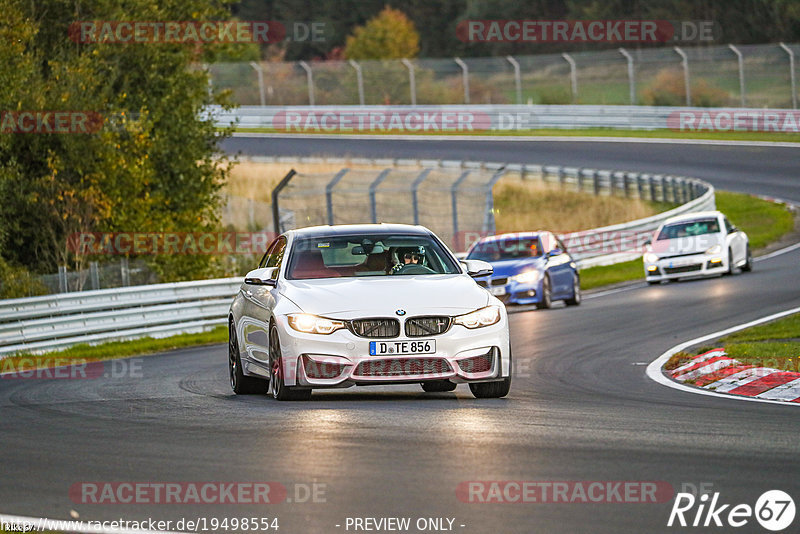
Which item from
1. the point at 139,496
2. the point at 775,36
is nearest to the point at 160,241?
the point at 139,496

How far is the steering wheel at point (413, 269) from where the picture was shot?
12.0 meters

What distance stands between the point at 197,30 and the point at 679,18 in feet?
168

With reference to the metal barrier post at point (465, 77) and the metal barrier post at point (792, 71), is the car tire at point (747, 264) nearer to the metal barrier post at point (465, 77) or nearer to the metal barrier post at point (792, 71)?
the metal barrier post at point (792, 71)

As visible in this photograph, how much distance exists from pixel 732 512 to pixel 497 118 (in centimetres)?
5056

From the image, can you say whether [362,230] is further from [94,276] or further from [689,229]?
[689,229]

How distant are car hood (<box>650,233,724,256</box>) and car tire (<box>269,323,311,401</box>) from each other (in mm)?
16720

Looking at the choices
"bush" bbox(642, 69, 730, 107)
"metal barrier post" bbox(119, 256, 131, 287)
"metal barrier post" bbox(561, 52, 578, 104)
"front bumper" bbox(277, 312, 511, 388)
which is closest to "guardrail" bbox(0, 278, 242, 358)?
"metal barrier post" bbox(119, 256, 131, 287)

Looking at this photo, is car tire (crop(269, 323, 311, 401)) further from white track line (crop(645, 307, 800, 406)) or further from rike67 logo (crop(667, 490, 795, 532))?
rike67 logo (crop(667, 490, 795, 532))

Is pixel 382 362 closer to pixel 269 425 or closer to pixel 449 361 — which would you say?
pixel 449 361

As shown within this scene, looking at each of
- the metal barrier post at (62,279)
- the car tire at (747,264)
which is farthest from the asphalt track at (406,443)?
the car tire at (747,264)

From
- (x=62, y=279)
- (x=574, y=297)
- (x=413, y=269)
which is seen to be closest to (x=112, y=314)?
(x=62, y=279)

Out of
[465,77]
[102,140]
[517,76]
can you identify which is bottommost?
[102,140]

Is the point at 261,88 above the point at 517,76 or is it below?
above

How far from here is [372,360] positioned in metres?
10.9
